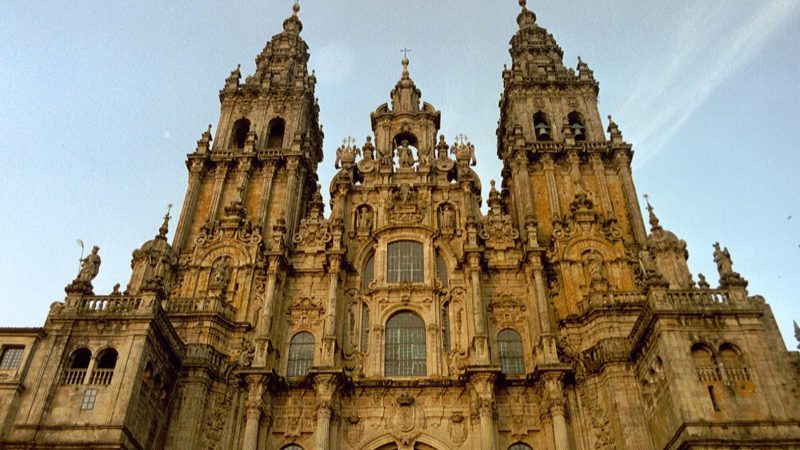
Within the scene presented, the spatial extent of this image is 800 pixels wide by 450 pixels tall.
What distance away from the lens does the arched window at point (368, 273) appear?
2722 centimetres

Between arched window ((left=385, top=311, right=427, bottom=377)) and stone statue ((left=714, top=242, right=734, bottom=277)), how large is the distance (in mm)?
10787

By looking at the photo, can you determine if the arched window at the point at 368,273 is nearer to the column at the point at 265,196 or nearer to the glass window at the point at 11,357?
the column at the point at 265,196

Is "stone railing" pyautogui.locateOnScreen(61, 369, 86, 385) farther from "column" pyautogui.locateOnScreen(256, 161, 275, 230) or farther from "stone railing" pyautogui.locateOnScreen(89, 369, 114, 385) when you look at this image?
"column" pyautogui.locateOnScreen(256, 161, 275, 230)

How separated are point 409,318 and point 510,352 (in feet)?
13.6

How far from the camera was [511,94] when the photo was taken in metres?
34.9

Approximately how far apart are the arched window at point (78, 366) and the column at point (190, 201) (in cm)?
838

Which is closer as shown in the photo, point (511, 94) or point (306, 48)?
point (511, 94)

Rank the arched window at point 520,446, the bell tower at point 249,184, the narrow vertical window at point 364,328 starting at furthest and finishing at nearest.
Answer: the bell tower at point 249,184 < the narrow vertical window at point 364,328 < the arched window at point 520,446

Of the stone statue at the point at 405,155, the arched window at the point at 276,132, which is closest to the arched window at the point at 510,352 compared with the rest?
the stone statue at the point at 405,155

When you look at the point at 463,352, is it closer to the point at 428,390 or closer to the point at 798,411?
the point at 428,390

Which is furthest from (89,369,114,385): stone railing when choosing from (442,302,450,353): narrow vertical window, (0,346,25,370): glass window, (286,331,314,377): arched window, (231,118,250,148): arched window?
(231,118,250,148): arched window

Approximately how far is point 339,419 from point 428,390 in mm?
3339

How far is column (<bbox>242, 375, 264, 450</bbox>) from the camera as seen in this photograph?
2148 centimetres

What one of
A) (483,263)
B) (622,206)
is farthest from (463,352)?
(622,206)
